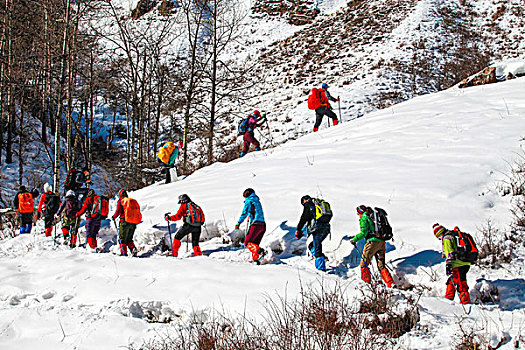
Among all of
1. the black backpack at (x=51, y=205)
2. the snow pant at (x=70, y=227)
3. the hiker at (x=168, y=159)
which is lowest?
the snow pant at (x=70, y=227)

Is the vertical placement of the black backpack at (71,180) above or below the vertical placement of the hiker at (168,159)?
below

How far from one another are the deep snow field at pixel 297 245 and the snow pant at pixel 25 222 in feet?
1.07

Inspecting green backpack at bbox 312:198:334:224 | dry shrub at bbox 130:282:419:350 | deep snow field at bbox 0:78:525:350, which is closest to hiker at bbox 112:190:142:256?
deep snow field at bbox 0:78:525:350

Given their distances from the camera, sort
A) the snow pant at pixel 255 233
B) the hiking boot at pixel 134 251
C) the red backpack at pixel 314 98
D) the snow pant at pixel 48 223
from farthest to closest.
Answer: the red backpack at pixel 314 98 < the snow pant at pixel 48 223 < the hiking boot at pixel 134 251 < the snow pant at pixel 255 233

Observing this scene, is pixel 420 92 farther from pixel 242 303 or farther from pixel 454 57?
pixel 242 303

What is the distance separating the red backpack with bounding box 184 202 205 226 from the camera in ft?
21.5

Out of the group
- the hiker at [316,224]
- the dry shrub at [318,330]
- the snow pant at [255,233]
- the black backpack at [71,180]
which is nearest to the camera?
the dry shrub at [318,330]

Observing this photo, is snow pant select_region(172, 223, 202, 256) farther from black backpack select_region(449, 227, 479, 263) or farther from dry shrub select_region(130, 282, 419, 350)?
black backpack select_region(449, 227, 479, 263)

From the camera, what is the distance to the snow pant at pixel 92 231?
305 inches

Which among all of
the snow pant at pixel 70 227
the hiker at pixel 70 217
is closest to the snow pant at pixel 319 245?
the snow pant at pixel 70 227

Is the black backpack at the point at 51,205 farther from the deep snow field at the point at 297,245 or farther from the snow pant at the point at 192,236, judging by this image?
the snow pant at the point at 192,236

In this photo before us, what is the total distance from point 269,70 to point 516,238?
82.5 ft

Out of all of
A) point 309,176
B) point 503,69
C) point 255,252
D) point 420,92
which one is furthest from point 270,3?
point 255,252

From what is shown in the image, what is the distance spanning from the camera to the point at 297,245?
622 cm
